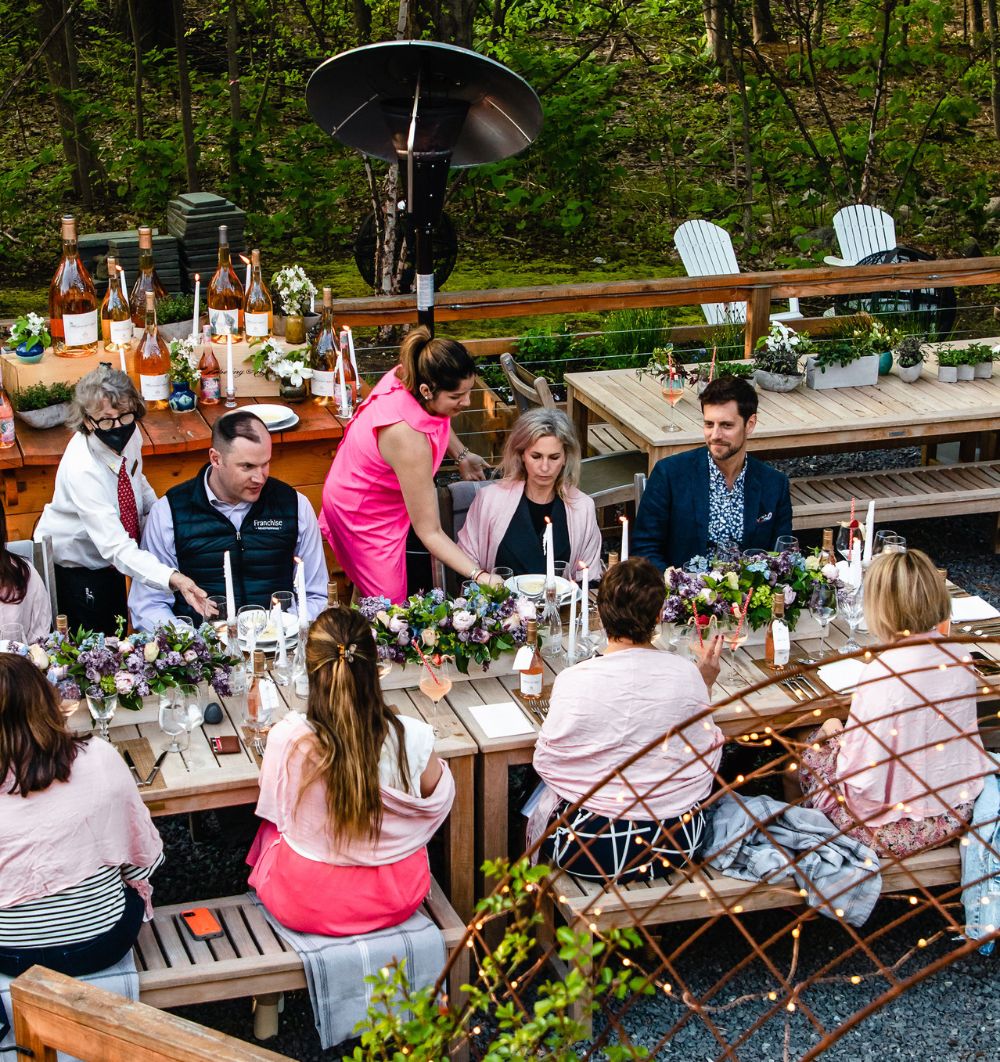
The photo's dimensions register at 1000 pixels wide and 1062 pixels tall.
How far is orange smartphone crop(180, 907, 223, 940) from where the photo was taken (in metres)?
3.31

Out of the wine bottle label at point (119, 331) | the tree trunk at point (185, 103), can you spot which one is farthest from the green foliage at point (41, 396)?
the tree trunk at point (185, 103)

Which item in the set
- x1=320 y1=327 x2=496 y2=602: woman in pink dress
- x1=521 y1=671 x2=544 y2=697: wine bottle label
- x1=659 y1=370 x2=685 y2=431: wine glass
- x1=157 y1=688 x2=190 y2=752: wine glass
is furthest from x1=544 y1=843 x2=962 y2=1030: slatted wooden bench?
x1=659 y1=370 x2=685 y2=431: wine glass

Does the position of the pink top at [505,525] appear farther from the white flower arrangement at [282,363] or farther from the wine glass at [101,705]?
the wine glass at [101,705]

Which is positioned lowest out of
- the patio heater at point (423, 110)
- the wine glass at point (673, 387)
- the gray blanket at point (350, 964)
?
the gray blanket at point (350, 964)

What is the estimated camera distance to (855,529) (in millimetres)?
4410

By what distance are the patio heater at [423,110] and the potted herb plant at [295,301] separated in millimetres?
1163

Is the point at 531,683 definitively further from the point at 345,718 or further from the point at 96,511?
the point at 96,511

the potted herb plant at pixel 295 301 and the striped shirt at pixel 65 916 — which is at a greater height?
the potted herb plant at pixel 295 301

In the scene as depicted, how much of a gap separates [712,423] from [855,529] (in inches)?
24.1

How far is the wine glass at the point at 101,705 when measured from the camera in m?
3.53

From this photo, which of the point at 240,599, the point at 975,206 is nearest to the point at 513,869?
the point at 240,599

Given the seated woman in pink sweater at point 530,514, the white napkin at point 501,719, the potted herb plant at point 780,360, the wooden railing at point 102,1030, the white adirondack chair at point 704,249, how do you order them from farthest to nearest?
1. the white adirondack chair at point 704,249
2. the potted herb plant at point 780,360
3. the seated woman in pink sweater at point 530,514
4. the white napkin at point 501,719
5. the wooden railing at point 102,1030

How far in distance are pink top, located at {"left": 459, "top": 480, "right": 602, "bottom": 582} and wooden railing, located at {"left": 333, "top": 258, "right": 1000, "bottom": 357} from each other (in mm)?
1750

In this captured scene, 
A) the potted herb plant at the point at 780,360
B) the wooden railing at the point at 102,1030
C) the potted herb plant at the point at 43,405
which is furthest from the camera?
the potted herb plant at the point at 780,360
